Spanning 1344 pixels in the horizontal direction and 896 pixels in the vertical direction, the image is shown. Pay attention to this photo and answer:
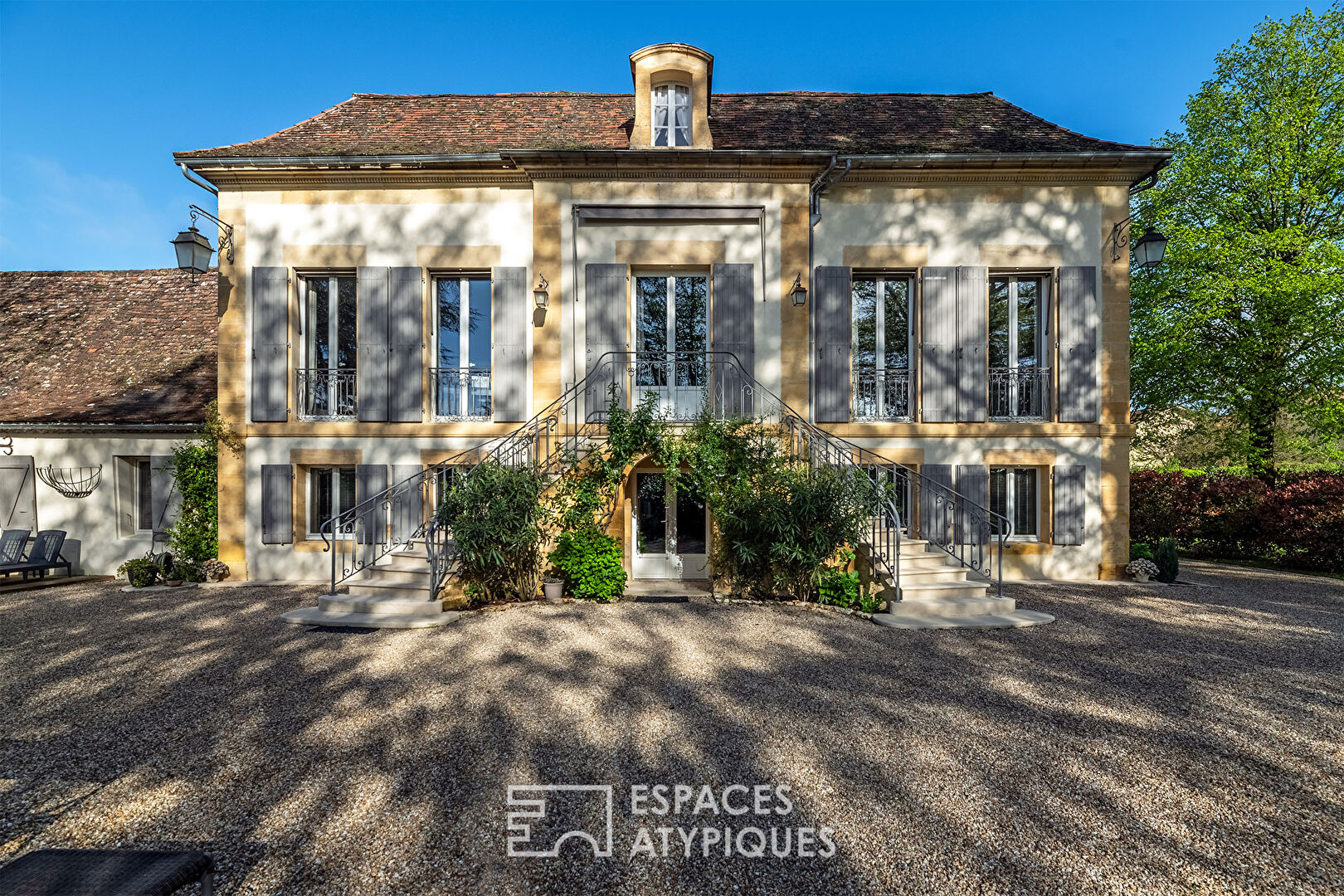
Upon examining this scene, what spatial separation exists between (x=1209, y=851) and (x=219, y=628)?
786 cm

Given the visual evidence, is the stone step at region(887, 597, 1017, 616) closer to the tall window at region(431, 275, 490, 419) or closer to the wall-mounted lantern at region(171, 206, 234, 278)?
the tall window at region(431, 275, 490, 419)

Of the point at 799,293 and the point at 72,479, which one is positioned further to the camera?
the point at 72,479

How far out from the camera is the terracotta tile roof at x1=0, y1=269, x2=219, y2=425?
9.65 meters

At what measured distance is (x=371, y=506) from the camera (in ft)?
27.5

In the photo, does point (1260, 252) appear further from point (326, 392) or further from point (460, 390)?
point (326, 392)

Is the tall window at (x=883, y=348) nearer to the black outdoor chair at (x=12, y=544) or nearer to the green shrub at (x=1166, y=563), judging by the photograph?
the green shrub at (x=1166, y=563)

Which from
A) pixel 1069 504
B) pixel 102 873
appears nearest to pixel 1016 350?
pixel 1069 504

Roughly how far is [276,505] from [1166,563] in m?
13.2

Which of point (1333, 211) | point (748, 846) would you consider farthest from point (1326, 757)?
point (1333, 211)

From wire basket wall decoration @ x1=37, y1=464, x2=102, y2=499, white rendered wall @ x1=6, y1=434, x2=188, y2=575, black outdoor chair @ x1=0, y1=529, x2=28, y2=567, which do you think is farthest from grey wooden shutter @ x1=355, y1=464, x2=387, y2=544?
black outdoor chair @ x1=0, y1=529, x2=28, y2=567

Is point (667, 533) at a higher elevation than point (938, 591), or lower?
higher

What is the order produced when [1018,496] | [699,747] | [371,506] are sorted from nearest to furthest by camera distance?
[699,747], [371,506], [1018,496]

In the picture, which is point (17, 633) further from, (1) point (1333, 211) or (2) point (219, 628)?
(1) point (1333, 211)

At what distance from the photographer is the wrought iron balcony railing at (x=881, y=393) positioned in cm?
885
